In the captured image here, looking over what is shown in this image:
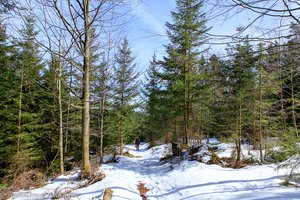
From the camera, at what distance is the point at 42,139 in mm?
16344

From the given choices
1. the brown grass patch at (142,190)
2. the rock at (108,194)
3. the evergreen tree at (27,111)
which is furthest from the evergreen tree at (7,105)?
the rock at (108,194)

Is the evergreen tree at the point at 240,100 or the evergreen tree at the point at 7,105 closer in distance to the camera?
the evergreen tree at the point at 240,100

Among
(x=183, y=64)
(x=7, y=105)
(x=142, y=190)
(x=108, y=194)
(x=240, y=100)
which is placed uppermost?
(x=183, y=64)

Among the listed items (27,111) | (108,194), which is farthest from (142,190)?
(27,111)

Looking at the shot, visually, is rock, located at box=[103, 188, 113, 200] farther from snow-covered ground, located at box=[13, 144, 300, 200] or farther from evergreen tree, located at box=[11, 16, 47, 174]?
evergreen tree, located at box=[11, 16, 47, 174]

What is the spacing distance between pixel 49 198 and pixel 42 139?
36.7ft

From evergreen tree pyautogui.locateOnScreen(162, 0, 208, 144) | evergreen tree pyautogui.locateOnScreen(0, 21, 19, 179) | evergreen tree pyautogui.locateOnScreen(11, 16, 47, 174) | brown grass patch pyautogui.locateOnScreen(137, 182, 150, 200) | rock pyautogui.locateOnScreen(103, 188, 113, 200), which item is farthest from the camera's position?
evergreen tree pyautogui.locateOnScreen(162, 0, 208, 144)

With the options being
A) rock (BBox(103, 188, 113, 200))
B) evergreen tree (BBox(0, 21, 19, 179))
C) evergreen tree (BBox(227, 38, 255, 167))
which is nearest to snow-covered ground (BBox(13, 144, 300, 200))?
rock (BBox(103, 188, 113, 200))

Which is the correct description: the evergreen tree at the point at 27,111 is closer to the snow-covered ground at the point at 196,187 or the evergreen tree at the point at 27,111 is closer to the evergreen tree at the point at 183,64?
the snow-covered ground at the point at 196,187

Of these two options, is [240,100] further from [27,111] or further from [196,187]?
[27,111]

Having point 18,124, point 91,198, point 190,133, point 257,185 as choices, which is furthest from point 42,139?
point 257,185

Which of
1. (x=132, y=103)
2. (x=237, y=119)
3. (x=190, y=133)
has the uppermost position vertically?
(x=132, y=103)

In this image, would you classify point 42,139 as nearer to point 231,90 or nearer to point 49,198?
point 49,198

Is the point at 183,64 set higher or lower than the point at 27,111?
higher
